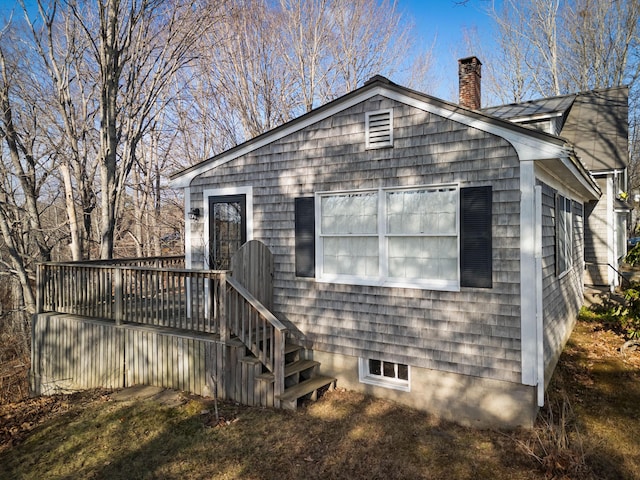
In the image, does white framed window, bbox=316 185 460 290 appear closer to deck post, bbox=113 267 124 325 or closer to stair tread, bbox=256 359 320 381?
stair tread, bbox=256 359 320 381

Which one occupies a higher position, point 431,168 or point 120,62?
point 120,62

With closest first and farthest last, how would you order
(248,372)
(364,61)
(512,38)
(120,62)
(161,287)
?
(248,372) → (161,287) → (120,62) → (364,61) → (512,38)

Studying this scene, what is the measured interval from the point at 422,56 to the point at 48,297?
19.2 metres

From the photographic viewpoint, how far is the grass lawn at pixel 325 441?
419 centimetres

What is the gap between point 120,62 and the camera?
11.1m

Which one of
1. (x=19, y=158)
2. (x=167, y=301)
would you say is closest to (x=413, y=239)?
(x=167, y=301)

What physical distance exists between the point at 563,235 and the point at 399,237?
11.1ft

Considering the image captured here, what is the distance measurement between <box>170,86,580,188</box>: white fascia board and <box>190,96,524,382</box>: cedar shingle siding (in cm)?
8

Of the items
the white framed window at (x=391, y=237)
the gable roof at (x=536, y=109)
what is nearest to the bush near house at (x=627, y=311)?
the gable roof at (x=536, y=109)

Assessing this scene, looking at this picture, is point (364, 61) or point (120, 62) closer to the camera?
point (120, 62)

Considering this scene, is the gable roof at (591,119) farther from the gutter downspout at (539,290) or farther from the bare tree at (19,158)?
the bare tree at (19,158)

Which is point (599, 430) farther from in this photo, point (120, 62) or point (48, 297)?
point (120, 62)

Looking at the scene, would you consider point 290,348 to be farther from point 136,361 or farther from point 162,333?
point 136,361

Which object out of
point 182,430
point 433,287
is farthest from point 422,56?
point 182,430
